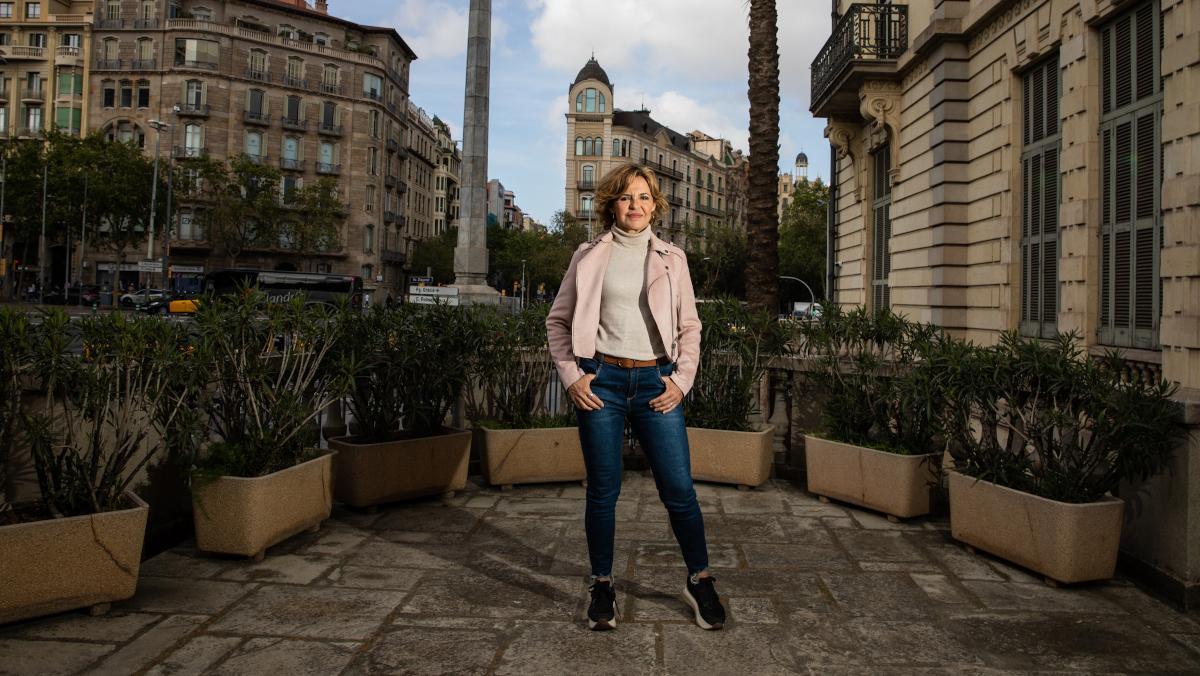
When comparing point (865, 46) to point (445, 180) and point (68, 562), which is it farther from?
Answer: point (445, 180)

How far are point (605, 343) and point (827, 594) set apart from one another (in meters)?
1.83

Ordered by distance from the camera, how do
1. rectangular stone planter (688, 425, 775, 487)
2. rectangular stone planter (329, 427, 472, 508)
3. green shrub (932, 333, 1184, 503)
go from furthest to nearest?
rectangular stone planter (688, 425, 775, 487)
rectangular stone planter (329, 427, 472, 508)
green shrub (932, 333, 1184, 503)

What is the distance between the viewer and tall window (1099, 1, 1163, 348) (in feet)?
27.7

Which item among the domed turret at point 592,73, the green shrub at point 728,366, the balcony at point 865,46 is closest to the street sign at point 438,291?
the balcony at point 865,46

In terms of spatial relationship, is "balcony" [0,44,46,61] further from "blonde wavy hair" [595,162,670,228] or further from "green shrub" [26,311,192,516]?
"blonde wavy hair" [595,162,670,228]

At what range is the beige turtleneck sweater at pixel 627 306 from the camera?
3.77 meters

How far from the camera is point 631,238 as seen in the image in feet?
12.8

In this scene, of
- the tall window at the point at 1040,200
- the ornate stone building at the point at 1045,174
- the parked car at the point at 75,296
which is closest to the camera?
the ornate stone building at the point at 1045,174

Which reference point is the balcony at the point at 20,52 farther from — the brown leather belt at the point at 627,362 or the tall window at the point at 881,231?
the brown leather belt at the point at 627,362

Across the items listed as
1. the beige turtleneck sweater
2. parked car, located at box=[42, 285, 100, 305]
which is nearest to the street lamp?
parked car, located at box=[42, 285, 100, 305]

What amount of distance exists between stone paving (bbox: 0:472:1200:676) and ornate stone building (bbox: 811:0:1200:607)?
900 mm

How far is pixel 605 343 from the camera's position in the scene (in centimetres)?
378

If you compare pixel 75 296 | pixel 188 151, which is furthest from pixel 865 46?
pixel 188 151

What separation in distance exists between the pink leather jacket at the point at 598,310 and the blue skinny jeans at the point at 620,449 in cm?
9
